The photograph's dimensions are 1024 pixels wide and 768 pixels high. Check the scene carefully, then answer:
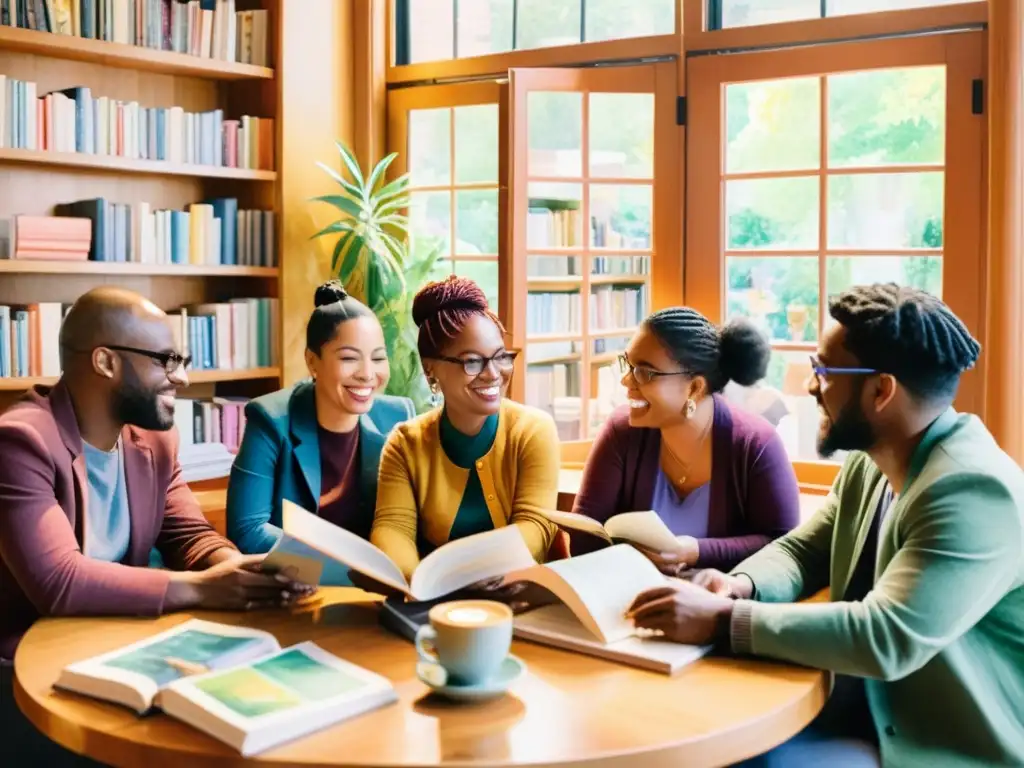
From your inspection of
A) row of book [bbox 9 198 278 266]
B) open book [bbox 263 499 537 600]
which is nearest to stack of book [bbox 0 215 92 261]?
row of book [bbox 9 198 278 266]

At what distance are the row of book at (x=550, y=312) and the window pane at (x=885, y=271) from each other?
0.88 metres

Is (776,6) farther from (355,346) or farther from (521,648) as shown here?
(521,648)

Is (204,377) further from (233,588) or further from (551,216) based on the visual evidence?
(233,588)

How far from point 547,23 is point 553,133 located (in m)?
0.47

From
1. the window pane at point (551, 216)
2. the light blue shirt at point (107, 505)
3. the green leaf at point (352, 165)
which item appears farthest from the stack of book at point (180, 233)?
the light blue shirt at point (107, 505)

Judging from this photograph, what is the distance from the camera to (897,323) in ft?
5.68

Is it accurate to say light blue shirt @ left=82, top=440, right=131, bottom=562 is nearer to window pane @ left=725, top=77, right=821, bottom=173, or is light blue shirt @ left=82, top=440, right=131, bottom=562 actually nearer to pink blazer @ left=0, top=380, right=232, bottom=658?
pink blazer @ left=0, top=380, right=232, bottom=658

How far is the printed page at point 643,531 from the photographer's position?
6.31ft

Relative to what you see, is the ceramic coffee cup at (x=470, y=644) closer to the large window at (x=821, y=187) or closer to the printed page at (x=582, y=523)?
the printed page at (x=582, y=523)

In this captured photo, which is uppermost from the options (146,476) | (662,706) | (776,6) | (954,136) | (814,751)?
(776,6)

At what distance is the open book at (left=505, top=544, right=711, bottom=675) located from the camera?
1634 millimetres

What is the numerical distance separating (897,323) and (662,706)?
2.28 ft

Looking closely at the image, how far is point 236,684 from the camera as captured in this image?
1.46 metres

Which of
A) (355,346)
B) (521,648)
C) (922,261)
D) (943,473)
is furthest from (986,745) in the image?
(922,261)
